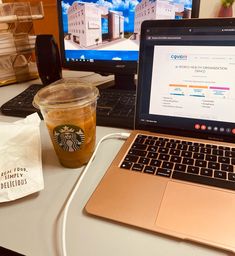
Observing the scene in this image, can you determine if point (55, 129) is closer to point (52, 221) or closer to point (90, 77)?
point (52, 221)

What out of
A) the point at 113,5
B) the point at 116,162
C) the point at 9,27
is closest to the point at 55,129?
the point at 116,162

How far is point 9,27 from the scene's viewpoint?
1.04m

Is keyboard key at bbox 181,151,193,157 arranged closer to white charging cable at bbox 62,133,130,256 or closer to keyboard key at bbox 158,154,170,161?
keyboard key at bbox 158,154,170,161

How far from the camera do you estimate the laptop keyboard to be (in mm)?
429

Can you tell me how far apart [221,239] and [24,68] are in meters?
0.98

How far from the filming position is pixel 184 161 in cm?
47

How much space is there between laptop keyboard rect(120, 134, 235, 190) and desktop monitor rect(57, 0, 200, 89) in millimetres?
352

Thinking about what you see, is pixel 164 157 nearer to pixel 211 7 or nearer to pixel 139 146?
pixel 139 146

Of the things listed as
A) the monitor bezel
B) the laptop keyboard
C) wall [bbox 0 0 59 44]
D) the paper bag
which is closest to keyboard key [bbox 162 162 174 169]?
the laptop keyboard

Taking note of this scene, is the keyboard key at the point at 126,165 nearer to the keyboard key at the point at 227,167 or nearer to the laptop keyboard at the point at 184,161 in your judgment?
the laptop keyboard at the point at 184,161

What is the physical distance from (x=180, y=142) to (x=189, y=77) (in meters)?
0.14

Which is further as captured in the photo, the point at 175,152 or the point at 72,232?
the point at 175,152

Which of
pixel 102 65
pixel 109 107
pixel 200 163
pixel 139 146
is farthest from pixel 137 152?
pixel 102 65

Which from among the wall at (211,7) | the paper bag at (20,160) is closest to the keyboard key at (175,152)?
the paper bag at (20,160)
